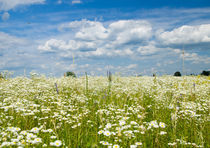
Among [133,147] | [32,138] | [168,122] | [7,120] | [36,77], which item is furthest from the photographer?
[36,77]

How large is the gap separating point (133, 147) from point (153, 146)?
3.81ft

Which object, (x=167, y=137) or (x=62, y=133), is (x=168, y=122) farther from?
(x=62, y=133)

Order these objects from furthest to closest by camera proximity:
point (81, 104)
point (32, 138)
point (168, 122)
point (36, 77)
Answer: point (36, 77)
point (81, 104)
point (168, 122)
point (32, 138)

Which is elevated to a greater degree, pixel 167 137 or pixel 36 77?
pixel 36 77

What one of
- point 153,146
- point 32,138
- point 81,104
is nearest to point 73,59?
point 81,104

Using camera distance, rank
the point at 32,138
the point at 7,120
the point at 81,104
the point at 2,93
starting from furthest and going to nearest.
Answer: the point at 2,93, the point at 81,104, the point at 7,120, the point at 32,138

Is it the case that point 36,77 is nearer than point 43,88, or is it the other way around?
point 43,88

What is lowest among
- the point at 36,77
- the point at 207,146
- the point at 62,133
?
the point at 207,146

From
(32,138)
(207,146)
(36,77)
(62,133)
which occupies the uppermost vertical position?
(36,77)

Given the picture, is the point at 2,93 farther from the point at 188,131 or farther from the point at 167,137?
the point at 188,131

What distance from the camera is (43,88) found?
7230 mm

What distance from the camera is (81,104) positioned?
5.71m

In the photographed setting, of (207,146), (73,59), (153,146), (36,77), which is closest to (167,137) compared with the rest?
(153,146)

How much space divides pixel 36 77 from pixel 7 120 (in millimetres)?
6967
